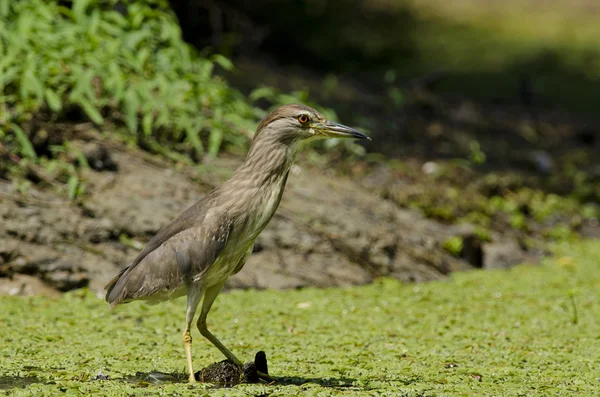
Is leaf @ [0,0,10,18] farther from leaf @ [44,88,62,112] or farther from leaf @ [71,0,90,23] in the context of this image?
leaf @ [44,88,62,112]

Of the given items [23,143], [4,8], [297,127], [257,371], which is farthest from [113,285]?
[4,8]

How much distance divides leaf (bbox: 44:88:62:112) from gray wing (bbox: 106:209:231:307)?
2659 millimetres

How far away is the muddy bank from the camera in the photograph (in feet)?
22.4

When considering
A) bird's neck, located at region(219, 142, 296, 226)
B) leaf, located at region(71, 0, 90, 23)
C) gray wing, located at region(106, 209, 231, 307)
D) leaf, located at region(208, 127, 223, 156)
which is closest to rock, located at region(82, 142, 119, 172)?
leaf, located at region(208, 127, 223, 156)

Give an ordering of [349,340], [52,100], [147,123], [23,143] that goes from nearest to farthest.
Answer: [349,340] < [23,143] < [52,100] < [147,123]

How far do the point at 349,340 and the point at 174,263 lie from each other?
58.4 inches

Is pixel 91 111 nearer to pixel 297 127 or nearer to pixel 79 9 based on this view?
pixel 79 9

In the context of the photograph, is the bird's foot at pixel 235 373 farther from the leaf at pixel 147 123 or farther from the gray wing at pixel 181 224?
the leaf at pixel 147 123

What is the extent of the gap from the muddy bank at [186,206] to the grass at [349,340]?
23cm

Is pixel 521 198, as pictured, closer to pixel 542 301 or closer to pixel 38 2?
pixel 542 301

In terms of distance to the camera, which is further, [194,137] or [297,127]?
[194,137]

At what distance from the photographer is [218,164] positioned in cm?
826

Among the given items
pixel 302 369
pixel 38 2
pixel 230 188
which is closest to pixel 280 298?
pixel 302 369

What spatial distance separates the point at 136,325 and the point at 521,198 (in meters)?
5.25
